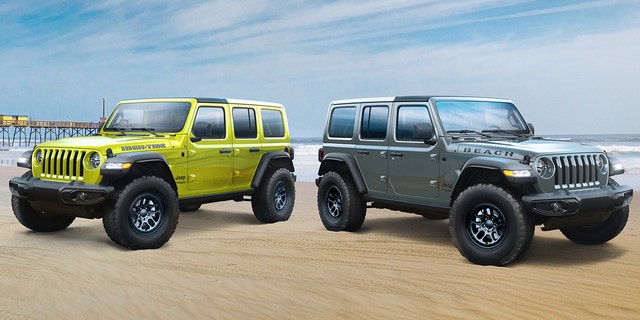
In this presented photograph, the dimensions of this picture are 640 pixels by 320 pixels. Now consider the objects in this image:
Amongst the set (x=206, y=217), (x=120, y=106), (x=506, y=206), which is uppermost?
(x=120, y=106)

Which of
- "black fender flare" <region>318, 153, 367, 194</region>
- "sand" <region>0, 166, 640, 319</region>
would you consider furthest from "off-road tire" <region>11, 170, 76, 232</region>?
"black fender flare" <region>318, 153, 367, 194</region>

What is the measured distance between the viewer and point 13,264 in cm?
789

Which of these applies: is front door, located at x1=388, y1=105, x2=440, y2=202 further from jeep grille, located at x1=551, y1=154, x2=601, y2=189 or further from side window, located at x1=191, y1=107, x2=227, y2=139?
side window, located at x1=191, y1=107, x2=227, y2=139

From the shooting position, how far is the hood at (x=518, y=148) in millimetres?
7734

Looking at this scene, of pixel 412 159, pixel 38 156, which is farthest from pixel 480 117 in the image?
pixel 38 156

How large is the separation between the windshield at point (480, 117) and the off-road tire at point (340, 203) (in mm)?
1991

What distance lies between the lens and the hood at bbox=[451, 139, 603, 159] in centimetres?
773

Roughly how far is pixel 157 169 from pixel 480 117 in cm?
447

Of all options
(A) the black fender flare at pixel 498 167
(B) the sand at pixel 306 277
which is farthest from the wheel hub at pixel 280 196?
(A) the black fender flare at pixel 498 167

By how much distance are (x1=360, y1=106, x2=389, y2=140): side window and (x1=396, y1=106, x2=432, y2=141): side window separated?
285 millimetres

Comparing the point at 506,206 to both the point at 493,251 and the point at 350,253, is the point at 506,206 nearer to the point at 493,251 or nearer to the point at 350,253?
the point at 493,251

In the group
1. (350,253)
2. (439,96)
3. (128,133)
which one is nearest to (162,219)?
(128,133)

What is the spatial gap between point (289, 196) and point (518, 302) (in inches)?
247

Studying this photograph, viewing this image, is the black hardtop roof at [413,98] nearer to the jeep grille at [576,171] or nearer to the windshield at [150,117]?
the jeep grille at [576,171]
